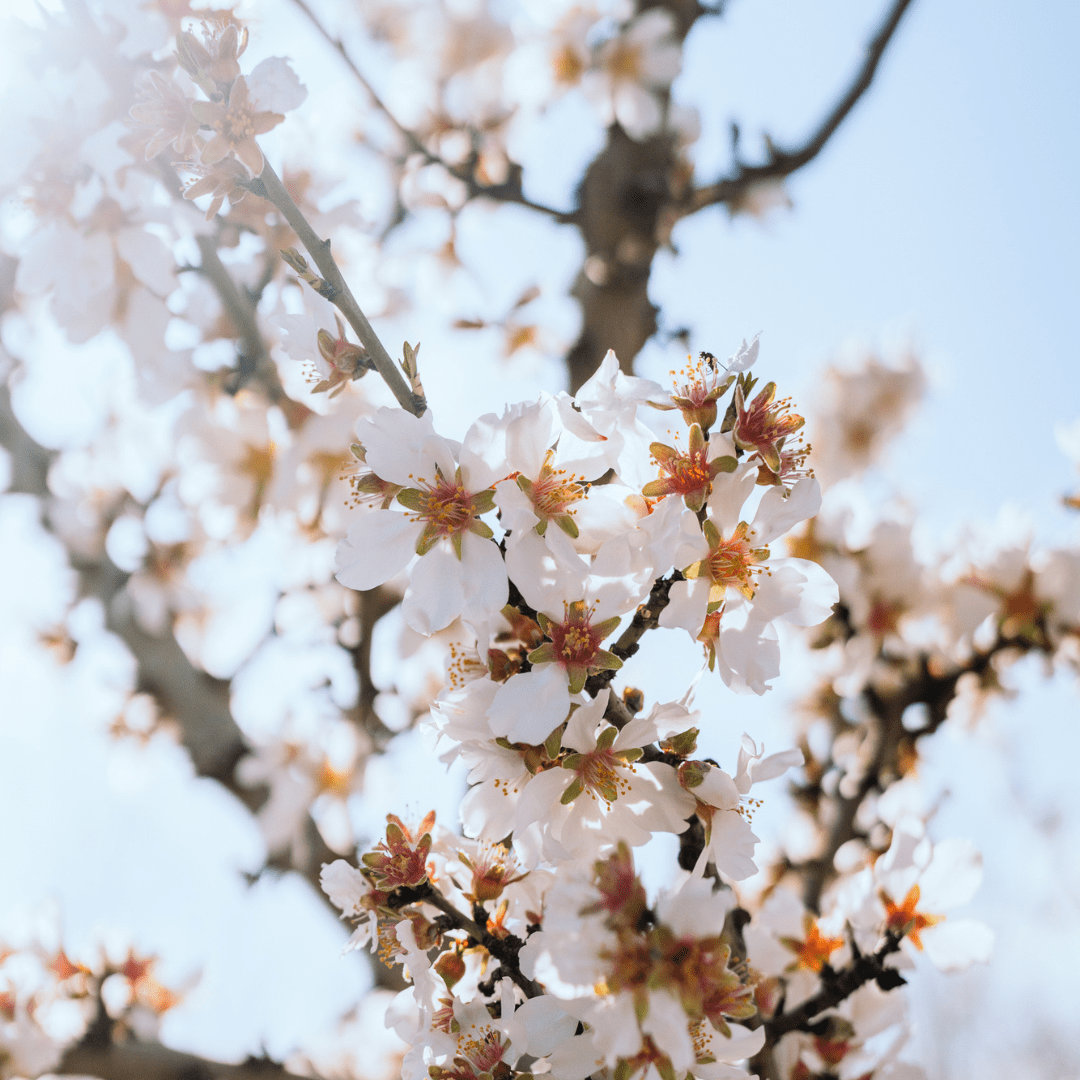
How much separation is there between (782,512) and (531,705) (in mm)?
261

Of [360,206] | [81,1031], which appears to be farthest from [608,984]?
[81,1031]

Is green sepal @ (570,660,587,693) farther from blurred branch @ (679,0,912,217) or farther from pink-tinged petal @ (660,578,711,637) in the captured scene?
blurred branch @ (679,0,912,217)

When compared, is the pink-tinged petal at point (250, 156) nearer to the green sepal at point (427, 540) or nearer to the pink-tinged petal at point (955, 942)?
the green sepal at point (427, 540)

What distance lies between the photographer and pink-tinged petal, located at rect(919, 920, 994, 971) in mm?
845

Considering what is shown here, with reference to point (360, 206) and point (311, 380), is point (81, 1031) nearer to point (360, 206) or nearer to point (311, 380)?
point (311, 380)

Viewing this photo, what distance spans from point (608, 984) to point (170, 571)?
193 centimetres

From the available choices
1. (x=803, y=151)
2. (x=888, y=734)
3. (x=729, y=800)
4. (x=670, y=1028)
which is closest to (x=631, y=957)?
(x=670, y=1028)

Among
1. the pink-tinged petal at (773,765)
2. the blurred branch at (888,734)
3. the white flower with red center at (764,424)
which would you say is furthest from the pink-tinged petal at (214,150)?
the blurred branch at (888,734)

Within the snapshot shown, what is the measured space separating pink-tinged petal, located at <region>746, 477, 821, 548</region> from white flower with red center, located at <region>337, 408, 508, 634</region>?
0.70 feet

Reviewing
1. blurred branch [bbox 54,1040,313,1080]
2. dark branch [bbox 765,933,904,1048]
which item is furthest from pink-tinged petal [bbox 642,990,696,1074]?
blurred branch [bbox 54,1040,313,1080]

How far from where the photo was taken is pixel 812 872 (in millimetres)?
1504

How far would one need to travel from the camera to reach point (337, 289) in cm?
63

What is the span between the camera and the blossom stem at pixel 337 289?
62 centimetres

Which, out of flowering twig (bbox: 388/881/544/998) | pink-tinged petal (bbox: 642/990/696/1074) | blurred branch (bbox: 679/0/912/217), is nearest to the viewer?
pink-tinged petal (bbox: 642/990/696/1074)
